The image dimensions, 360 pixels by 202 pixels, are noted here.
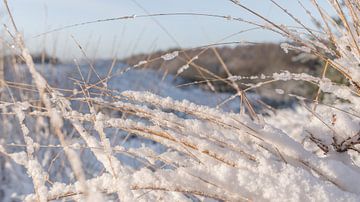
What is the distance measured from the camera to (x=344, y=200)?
800mm

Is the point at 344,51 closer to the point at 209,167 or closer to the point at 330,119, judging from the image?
the point at 330,119

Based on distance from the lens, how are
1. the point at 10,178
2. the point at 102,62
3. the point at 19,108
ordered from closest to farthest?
the point at 19,108 < the point at 10,178 < the point at 102,62

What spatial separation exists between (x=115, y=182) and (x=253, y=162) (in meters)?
0.24

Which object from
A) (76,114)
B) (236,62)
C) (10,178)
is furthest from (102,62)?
(76,114)

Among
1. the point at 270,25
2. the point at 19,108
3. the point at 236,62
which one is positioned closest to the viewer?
the point at 19,108

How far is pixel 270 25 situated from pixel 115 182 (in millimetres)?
458

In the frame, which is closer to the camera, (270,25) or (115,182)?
(115,182)

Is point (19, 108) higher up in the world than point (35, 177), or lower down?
higher up

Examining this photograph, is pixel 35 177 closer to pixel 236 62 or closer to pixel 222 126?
pixel 222 126

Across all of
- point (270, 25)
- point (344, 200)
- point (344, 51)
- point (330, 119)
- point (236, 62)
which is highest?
point (236, 62)

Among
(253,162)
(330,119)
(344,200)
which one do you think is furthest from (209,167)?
(330,119)

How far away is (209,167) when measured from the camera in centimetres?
86

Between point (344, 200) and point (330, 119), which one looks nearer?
point (344, 200)

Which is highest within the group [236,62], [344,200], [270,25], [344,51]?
[236,62]
